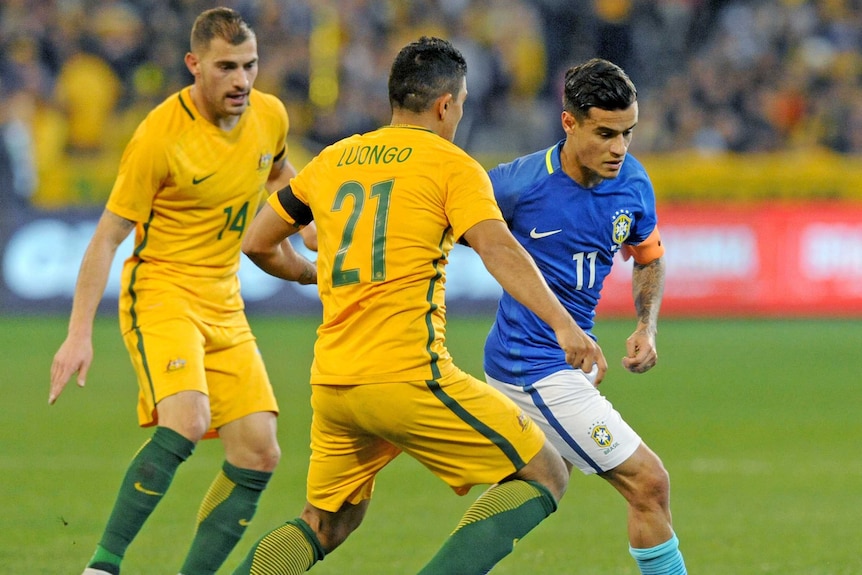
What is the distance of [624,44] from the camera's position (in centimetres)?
1980

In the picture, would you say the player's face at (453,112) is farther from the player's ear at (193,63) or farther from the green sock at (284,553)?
the player's ear at (193,63)

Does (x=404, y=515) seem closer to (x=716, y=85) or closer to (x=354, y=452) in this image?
(x=354, y=452)

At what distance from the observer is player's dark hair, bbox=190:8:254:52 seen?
561cm

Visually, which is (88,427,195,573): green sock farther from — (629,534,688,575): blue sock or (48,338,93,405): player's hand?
(629,534,688,575): blue sock

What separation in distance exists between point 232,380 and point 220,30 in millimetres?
1481

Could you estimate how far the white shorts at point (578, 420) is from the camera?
4.77m

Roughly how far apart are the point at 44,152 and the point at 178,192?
12161 mm

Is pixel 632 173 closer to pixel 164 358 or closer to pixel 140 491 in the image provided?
pixel 164 358


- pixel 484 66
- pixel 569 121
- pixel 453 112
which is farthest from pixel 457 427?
pixel 484 66

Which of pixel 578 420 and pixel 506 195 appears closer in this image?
pixel 578 420

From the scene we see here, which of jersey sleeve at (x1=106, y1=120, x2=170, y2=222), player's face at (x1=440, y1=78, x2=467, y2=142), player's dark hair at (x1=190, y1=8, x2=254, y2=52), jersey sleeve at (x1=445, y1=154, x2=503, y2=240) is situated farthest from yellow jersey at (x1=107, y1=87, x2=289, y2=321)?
jersey sleeve at (x1=445, y1=154, x2=503, y2=240)

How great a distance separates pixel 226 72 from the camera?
564cm

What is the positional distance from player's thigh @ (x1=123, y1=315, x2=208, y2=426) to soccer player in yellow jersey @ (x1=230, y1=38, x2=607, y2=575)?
1.13 metres

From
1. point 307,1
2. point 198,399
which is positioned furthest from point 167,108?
point 307,1
